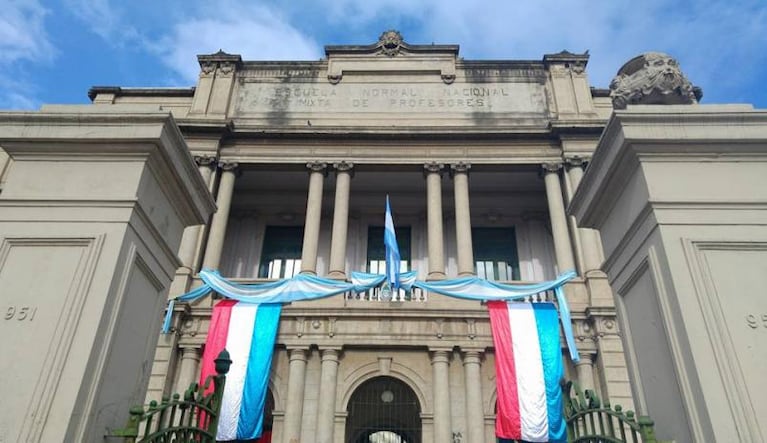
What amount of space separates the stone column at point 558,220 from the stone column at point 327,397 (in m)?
6.98

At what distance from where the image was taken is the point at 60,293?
4074mm

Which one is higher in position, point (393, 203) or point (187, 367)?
point (393, 203)

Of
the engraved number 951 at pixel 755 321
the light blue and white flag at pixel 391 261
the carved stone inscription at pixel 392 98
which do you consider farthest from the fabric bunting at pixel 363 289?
the engraved number 951 at pixel 755 321

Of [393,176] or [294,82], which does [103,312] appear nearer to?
[393,176]

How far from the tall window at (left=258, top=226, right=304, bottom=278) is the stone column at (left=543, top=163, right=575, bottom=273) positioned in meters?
8.59

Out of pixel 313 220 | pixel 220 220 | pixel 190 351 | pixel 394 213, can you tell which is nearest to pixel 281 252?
pixel 220 220

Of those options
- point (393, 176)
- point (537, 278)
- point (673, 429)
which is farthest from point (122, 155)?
point (537, 278)

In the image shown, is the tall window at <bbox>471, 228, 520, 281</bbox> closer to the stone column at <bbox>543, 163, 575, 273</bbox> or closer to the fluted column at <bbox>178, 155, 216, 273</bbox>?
the stone column at <bbox>543, 163, 575, 273</bbox>

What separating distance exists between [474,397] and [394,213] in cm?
833

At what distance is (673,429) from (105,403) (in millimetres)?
4222

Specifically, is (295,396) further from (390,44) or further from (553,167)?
(390,44)

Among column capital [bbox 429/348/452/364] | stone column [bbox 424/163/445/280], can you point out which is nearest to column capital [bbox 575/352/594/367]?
column capital [bbox 429/348/452/364]

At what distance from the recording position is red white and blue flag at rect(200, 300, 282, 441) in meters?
12.4

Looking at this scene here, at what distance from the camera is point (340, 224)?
16891 millimetres
